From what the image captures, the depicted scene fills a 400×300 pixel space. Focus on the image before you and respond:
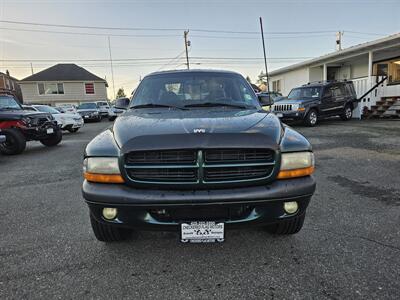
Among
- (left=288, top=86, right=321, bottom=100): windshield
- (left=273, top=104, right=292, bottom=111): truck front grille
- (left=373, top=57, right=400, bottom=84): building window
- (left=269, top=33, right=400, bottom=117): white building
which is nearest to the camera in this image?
(left=273, top=104, right=292, bottom=111): truck front grille

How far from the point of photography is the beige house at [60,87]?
114ft

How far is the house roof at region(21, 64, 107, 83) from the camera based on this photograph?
35.2 metres

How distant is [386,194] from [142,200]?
3601 millimetres

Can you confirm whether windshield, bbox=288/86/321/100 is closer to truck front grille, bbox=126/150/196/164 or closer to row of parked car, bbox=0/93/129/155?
row of parked car, bbox=0/93/129/155

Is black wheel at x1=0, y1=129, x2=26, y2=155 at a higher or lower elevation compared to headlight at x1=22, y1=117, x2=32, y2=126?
lower

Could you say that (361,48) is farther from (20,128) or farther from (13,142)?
(13,142)

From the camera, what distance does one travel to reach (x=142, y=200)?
6.62ft

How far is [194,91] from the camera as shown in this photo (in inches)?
134

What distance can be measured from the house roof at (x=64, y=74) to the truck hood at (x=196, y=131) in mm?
37220

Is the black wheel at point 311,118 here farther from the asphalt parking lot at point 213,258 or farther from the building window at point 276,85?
the building window at point 276,85

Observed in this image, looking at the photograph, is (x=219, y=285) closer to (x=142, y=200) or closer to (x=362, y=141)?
(x=142, y=200)

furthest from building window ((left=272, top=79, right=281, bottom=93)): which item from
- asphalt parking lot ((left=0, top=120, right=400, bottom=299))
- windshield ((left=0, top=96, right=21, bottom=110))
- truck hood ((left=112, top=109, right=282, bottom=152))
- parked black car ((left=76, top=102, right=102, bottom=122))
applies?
truck hood ((left=112, top=109, right=282, bottom=152))

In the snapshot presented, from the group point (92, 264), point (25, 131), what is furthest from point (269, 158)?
point (25, 131)

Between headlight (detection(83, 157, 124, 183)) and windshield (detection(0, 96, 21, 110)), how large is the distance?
818 centimetres
